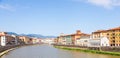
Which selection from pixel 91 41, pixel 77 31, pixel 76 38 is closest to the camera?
pixel 91 41

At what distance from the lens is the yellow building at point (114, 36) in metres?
93.3

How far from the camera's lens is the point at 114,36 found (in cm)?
9500

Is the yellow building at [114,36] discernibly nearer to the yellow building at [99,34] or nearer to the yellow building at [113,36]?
the yellow building at [113,36]

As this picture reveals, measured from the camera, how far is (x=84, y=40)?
126750mm

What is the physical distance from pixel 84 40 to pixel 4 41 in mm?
40932

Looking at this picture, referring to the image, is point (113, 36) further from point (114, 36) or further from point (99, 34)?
point (99, 34)

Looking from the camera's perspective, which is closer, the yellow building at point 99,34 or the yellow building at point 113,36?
the yellow building at point 113,36

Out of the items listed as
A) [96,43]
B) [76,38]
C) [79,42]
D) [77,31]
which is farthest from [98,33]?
[77,31]

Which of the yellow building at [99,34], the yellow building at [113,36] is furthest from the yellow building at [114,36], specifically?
the yellow building at [99,34]

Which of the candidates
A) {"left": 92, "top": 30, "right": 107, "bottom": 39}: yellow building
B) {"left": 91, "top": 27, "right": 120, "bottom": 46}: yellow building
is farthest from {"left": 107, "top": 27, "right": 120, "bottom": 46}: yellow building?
{"left": 92, "top": 30, "right": 107, "bottom": 39}: yellow building

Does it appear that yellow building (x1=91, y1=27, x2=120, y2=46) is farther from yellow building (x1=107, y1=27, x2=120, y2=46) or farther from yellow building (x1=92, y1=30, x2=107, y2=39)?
yellow building (x1=92, y1=30, x2=107, y2=39)

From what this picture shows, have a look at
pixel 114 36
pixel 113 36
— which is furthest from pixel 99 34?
pixel 114 36

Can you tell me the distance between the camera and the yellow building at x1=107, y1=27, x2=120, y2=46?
306 ft

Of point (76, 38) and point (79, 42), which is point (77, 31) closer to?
point (76, 38)
